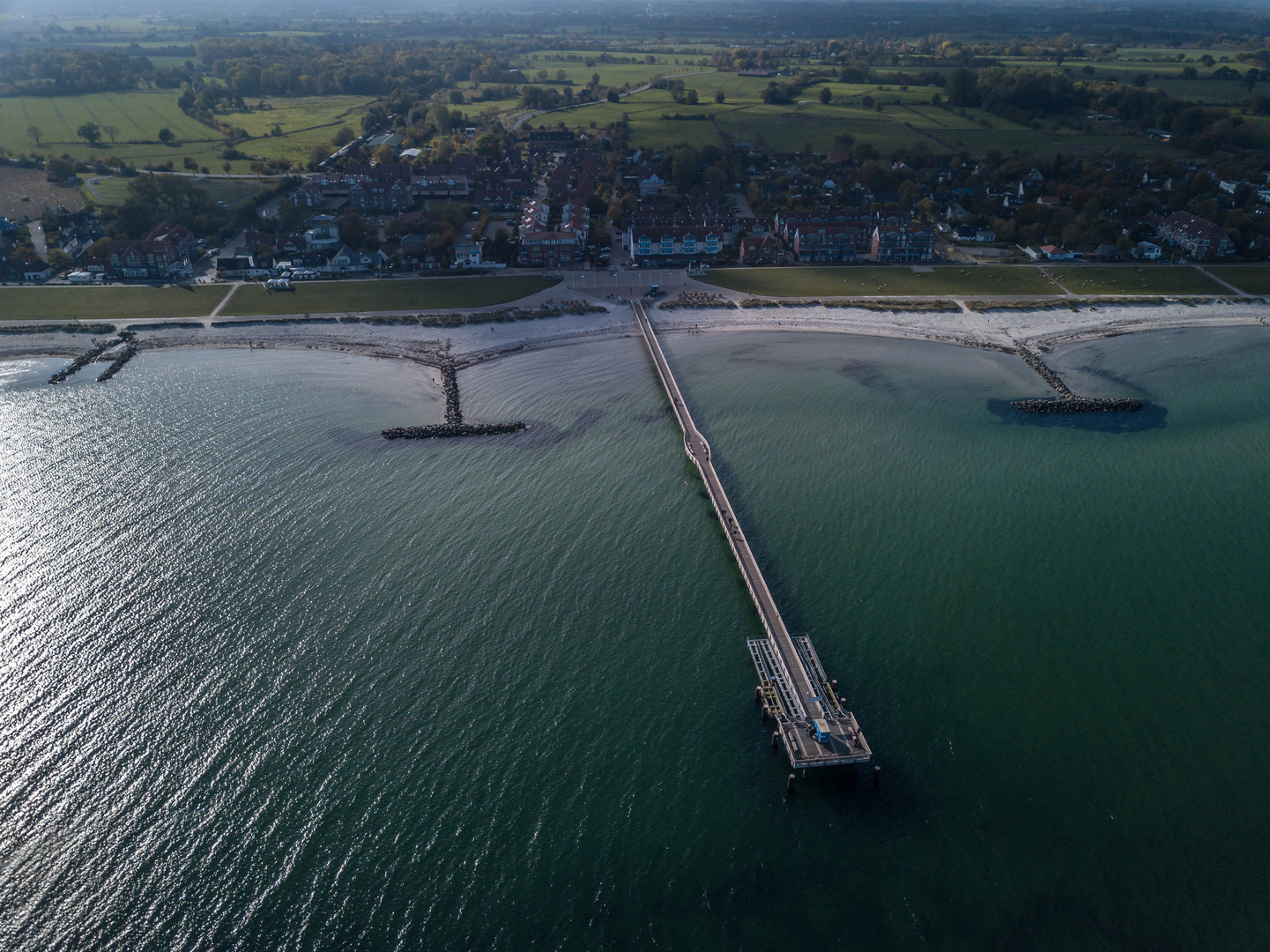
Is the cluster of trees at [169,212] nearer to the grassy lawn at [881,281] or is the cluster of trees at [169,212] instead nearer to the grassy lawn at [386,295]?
the grassy lawn at [386,295]

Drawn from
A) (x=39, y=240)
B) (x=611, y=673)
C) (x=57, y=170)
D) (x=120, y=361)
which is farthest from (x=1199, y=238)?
(x=57, y=170)

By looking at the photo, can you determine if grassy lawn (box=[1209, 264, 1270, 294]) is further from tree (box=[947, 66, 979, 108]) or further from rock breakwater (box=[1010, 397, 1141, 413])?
tree (box=[947, 66, 979, 108])

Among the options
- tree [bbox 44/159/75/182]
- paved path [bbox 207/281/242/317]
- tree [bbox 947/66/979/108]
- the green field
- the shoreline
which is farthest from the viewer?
tree [bbox 947/66/979/108]

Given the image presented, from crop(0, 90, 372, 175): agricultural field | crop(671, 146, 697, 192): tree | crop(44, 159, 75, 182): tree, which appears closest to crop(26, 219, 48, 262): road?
crop(44, 159, 75, 182): tree

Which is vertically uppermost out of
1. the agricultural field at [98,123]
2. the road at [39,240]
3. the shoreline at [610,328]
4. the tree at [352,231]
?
the agricultural field at [98,123]

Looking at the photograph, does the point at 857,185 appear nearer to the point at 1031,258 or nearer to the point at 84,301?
the point at 1031,258

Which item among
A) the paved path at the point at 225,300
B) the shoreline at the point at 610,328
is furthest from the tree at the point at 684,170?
the paved path at the point at 225,300
